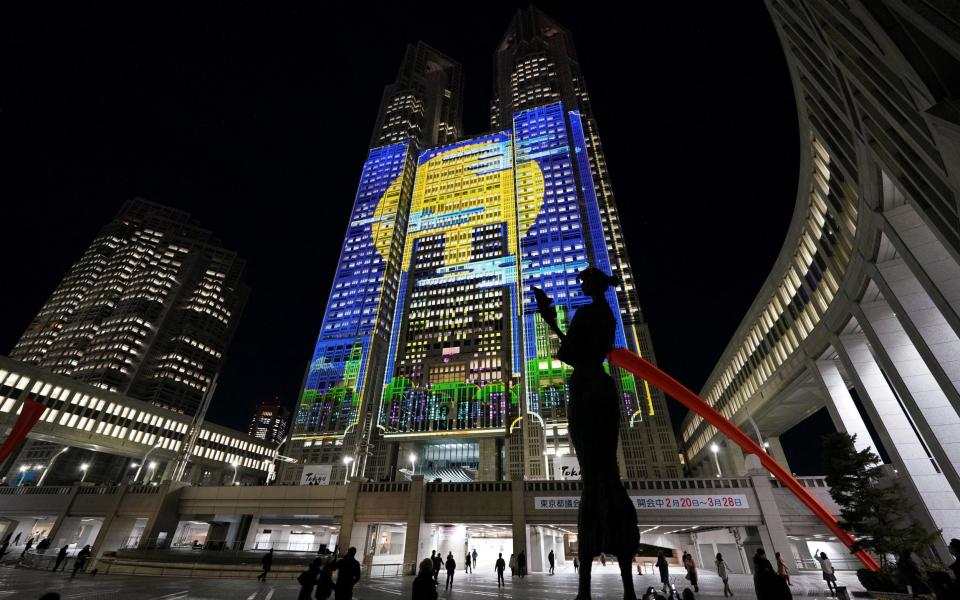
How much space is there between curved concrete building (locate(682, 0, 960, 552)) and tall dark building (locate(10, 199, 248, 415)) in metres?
133

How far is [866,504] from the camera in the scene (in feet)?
63.6

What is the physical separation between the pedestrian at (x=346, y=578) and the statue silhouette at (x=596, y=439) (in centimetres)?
476

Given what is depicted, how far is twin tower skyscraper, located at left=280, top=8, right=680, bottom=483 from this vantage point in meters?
71.3

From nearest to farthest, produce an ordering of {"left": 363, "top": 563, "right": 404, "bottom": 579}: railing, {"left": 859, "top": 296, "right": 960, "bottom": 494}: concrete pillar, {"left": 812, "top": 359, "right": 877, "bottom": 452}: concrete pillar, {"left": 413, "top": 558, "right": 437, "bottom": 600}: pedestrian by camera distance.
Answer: {"left": 413, "top": 558, "right": 437, "bottom": 600}: pedestrian
{"left": 859, "top": 296, "right": 960, "bottom": 494}: concrete pillar
{"left": 363, "top": 563, "right": 404, "bottom": 579}: railing
{"left": 812, "top": 359, "right": 877, "bottom": 452}: concrete pillar

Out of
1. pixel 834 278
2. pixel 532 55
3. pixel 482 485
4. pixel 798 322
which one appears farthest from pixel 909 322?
pixel 532 55

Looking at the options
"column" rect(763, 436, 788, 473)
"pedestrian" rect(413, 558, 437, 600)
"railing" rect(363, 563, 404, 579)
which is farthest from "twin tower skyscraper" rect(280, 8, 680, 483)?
"pedestrian" rect(413, 558, 437, 600)

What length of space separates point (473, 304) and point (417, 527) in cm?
6610

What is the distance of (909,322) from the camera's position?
2006 centimetres

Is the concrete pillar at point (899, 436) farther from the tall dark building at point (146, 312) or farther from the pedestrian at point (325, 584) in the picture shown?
the tall dark building at point (146, 312)

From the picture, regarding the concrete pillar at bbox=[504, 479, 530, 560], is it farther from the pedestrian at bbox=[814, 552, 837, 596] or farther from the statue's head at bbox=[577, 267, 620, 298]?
the statue's head at bbox=[577, 267, 620, 298]

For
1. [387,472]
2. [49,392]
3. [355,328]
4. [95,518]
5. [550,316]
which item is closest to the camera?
[550,316]

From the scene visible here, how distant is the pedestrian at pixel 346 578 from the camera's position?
7.75 meters

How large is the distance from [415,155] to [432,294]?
187ft

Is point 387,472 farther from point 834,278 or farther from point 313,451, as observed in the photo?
point 834,278
